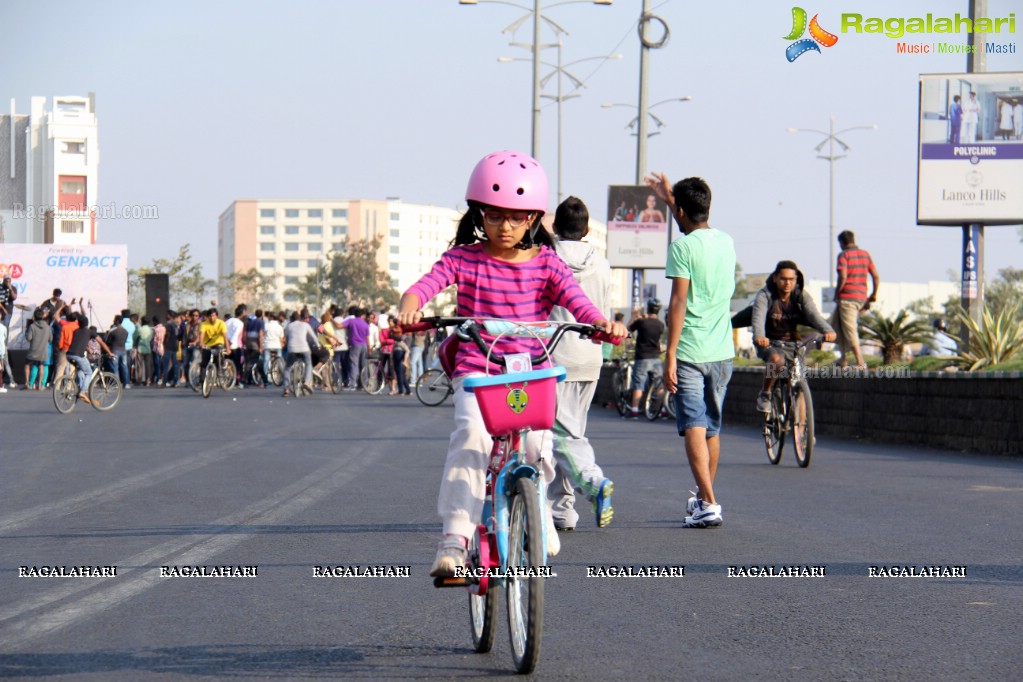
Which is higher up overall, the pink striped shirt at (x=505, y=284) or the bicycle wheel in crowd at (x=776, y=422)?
the pink striped shirt at (x=505, y=284)

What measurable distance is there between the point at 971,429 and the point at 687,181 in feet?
26.7

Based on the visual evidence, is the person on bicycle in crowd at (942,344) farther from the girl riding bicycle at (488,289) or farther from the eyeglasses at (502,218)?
the eyeglasses at (502,218)

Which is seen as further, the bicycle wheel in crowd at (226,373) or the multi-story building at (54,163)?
the multi-story building at (54,163)

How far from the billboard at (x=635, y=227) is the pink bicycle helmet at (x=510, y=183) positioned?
26795mm

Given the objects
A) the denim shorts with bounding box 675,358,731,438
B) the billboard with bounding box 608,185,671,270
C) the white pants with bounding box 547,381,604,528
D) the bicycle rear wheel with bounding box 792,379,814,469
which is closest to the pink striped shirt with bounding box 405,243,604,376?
the white pants with bounding box 547,381,604,528

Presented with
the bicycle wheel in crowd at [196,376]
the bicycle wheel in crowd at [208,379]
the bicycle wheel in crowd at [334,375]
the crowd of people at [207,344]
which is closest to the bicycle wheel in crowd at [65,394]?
the crowd of people at [207,344]

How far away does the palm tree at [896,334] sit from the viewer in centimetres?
2008

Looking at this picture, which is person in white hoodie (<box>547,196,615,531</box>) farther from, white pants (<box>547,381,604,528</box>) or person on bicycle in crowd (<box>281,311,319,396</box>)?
person on bicycle in crowd (<box>281,311,319,396</box>)

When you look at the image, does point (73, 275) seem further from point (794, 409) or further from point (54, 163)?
point (54, 163)

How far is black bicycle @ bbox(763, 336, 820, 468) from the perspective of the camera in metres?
12.7

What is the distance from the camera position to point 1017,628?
17.9 ft

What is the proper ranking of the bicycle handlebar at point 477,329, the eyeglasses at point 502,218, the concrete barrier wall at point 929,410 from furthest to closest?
the concrete barrier wall at point 929,410
the eyeglasses at point 502,218
the bicycle handlebar at point 477,329

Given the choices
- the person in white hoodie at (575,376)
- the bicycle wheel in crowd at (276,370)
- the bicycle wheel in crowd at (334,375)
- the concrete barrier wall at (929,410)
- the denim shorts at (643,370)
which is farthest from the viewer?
the bicycle wheel in crowd at (276,370)

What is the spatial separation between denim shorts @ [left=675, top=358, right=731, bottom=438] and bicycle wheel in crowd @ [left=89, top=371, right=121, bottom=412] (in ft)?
55.3
